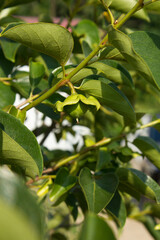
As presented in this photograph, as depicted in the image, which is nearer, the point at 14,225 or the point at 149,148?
the point at 14,225

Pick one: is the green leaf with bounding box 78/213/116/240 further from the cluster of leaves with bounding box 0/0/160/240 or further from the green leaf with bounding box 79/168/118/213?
the green leaf with bounding box 79/168/118/213

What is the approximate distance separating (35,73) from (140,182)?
36 centimetres

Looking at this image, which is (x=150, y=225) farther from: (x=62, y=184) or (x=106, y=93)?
(x=106, y=93)

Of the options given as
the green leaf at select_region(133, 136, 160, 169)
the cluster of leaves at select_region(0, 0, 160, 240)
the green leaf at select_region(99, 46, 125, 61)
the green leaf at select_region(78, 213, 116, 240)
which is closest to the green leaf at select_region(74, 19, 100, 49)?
the cluster of leaves at select_region(0, 0, 160, 240)

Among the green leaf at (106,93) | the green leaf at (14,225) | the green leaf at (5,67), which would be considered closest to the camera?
the green leaf at (14,225)

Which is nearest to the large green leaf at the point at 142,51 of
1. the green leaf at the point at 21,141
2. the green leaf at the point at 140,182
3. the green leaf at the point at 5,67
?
the green leaf at the point at 21,141

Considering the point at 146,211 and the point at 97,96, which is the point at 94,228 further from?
the point at 146,211

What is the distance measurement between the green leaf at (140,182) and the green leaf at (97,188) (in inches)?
1.7

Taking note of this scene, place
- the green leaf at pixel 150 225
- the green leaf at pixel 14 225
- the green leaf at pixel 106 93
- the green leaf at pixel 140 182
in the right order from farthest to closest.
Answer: the green leaf at pixel 150 225 → the green leaf at pixel 140 182 → the green leaf at pixel 106 93 → the green leaf at pixel 14 225

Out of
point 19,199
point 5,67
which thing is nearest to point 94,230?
point 19,199

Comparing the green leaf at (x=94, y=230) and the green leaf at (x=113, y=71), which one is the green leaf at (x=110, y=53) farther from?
the green leaf at (x=94, y=230)

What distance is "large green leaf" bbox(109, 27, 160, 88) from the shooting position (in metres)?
0.51

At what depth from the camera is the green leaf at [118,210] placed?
80 centimetres

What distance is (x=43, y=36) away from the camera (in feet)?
1.84
